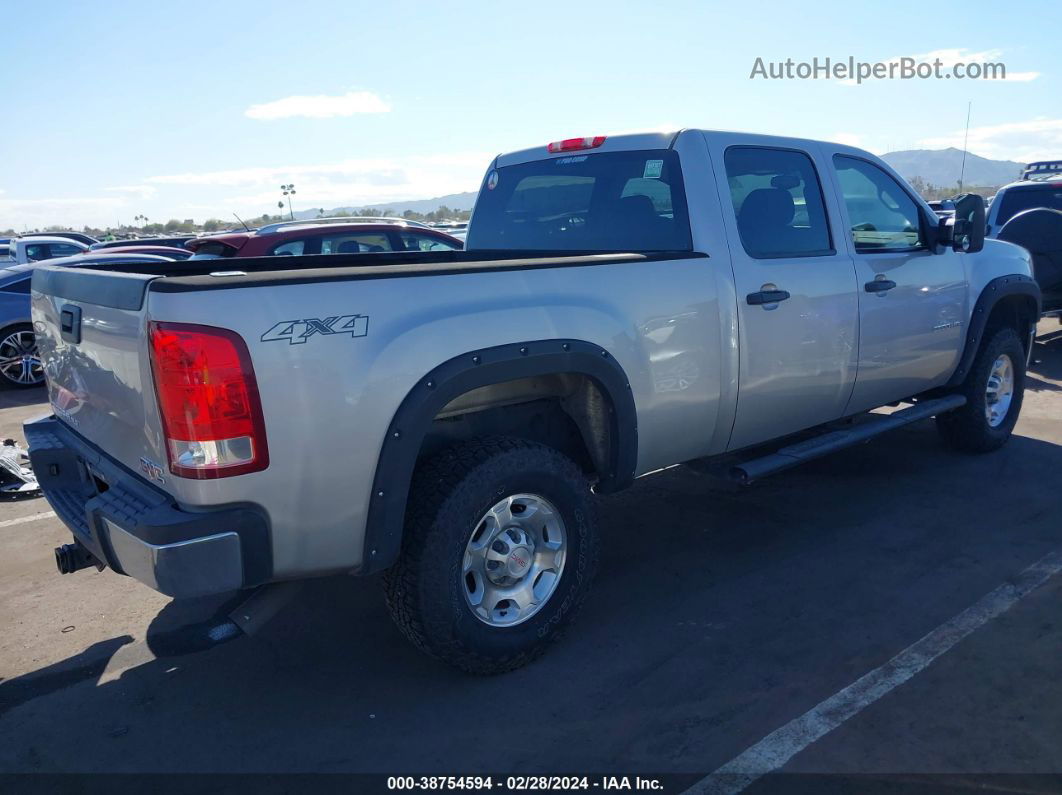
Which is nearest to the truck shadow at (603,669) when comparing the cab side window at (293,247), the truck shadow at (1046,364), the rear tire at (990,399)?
Answer: the rear tire at (990,399)

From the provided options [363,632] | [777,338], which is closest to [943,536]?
[777,338]

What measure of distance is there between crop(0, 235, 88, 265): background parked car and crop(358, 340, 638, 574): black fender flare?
47.2 feet

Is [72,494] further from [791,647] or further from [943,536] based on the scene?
[943,536]

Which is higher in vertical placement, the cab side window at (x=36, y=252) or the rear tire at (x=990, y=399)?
the cab side window at (x=36, y=252)

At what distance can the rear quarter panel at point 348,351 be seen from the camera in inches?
105

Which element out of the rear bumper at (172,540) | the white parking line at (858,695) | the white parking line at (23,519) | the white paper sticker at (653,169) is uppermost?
the white paper sticker at (653,169)

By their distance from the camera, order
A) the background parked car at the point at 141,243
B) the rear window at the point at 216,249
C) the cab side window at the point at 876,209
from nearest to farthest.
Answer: the cab side window at the point at 876,209 < the rear window at the point at 216,249 < the background parked car at the point at 141,243

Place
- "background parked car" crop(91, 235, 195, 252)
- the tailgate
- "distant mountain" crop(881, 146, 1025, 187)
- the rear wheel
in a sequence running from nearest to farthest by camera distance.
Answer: the tailgate → the rear wheel → "background parked car" crop(91, 235, 195, 252) → "distant mountain" crop(881, 146, 1025, 187)

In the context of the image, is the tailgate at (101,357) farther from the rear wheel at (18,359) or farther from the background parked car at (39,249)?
the background parked car at (39,249)

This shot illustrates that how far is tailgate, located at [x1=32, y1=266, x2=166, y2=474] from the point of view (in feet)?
9.21

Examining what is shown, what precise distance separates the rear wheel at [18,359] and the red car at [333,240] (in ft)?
7.67

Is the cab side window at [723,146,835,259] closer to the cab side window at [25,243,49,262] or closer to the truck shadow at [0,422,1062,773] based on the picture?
the truck shadow at [0,422,1062,773]

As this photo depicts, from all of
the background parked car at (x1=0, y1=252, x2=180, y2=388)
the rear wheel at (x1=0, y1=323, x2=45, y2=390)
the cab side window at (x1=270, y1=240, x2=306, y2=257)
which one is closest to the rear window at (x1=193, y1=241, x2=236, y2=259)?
the cab side window at (x1=270, y1=240, x2=306, y2=257)

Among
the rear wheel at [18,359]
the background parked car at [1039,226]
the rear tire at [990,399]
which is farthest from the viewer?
the rear wheel at [18,359]
